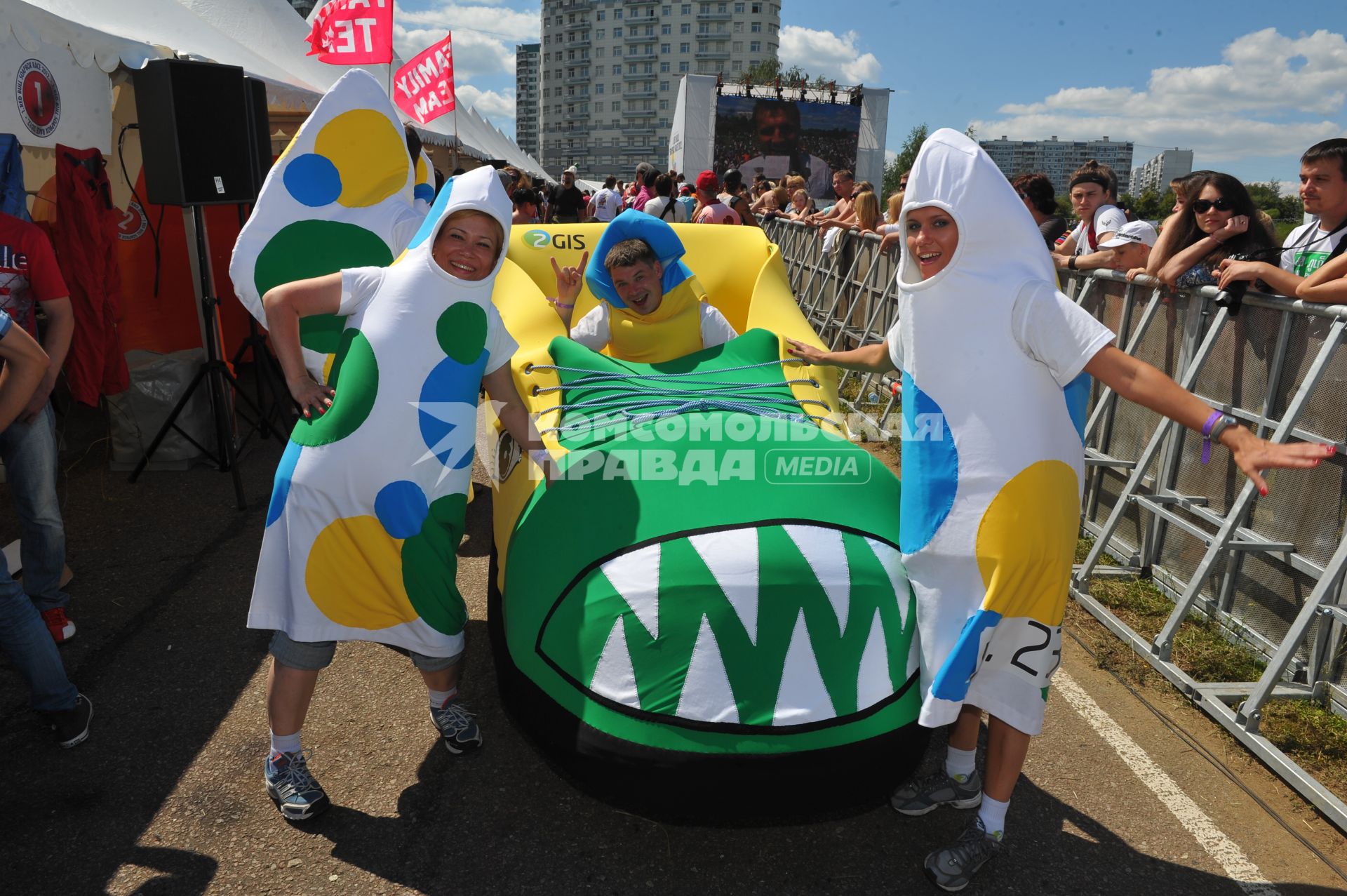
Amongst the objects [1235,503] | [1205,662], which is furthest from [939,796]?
[1235,503]

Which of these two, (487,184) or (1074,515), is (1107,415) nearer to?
(1074,515)

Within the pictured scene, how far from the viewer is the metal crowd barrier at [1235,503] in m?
3.22

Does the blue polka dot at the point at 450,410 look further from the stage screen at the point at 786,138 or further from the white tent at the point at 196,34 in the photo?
the stage screen at the point at 786,138

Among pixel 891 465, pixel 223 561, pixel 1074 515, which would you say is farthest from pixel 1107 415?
pixel 223 561

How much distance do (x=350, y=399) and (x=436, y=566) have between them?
1.76 feet

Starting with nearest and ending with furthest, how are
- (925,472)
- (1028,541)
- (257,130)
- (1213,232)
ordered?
(1028,541) < (925,472) < (1213,232) < (257,130)

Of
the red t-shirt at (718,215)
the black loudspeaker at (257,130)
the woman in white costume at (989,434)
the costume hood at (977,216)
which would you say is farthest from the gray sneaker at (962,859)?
the red t-shirt at (718,215)

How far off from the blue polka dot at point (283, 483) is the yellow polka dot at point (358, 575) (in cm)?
14

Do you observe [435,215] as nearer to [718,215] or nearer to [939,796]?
[939,796]

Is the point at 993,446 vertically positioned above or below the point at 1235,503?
above

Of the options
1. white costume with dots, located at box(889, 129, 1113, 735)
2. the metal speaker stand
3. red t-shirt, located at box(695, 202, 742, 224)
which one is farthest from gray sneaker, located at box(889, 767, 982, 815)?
red t-shirt, located at box(695, 202, 742, 224)

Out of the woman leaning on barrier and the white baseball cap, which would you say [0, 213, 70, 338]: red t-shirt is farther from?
the white baseball cap

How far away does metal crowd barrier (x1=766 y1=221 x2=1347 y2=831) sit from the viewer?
322cm

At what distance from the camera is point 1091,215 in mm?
5664
